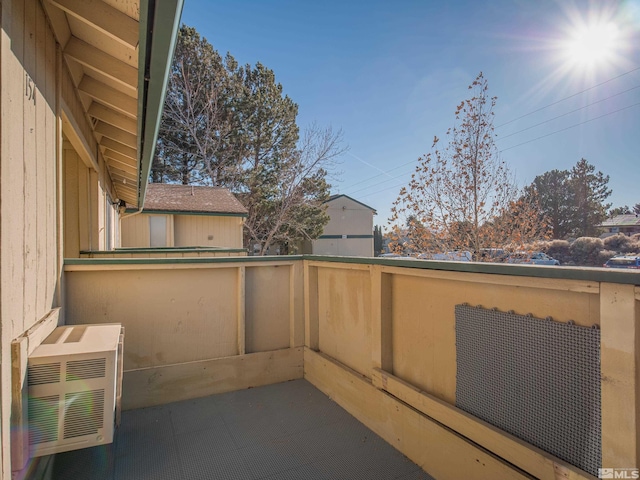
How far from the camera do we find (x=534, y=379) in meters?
1.65

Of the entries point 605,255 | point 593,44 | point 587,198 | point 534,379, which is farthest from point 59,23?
point 587,198

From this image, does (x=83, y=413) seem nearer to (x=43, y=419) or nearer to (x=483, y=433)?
(x=43, y=419)

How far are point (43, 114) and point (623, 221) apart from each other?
1857 cm

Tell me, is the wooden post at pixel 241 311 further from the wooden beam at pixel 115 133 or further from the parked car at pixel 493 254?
the parked car at pixel 493 254

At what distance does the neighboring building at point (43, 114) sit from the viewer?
4.78 ft

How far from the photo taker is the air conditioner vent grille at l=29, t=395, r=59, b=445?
169 cm

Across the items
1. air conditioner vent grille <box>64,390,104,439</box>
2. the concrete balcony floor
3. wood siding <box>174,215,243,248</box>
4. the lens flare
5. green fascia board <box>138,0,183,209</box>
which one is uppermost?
the lens flare

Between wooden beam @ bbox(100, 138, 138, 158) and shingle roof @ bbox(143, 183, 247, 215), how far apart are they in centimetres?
687

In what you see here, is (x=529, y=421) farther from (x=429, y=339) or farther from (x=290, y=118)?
(x=290, y=118)

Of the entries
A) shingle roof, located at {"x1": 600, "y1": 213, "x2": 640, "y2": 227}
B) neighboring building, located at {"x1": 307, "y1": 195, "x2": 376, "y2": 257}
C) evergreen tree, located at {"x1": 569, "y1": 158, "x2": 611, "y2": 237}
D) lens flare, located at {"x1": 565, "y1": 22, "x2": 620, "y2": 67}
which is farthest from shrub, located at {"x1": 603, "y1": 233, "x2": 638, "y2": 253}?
neighboring building, located at {"x1": 307, "y1": 195, "x2": 376, "y2": 257}

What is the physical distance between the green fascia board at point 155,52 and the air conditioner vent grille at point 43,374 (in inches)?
62.7

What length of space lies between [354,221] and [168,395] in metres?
28.2

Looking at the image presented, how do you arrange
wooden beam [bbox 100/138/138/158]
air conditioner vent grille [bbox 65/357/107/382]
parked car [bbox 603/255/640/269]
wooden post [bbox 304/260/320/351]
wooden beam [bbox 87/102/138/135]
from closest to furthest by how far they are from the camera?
1. air conditioner vent grille [bbox 65/357/107/382]
2. wooden post [bbox 304/260/320/351]
3. wooden beam [bbox 87/102/138/135]
4. wooden beam [bbox 100/138/138/158]
5. parked car [bbox 603/255/640/269]

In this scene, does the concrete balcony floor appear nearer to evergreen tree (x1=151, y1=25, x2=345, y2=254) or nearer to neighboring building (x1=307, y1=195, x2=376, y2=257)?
evergreen tree (x1=151, y1=25, x2=345, y2=254)
